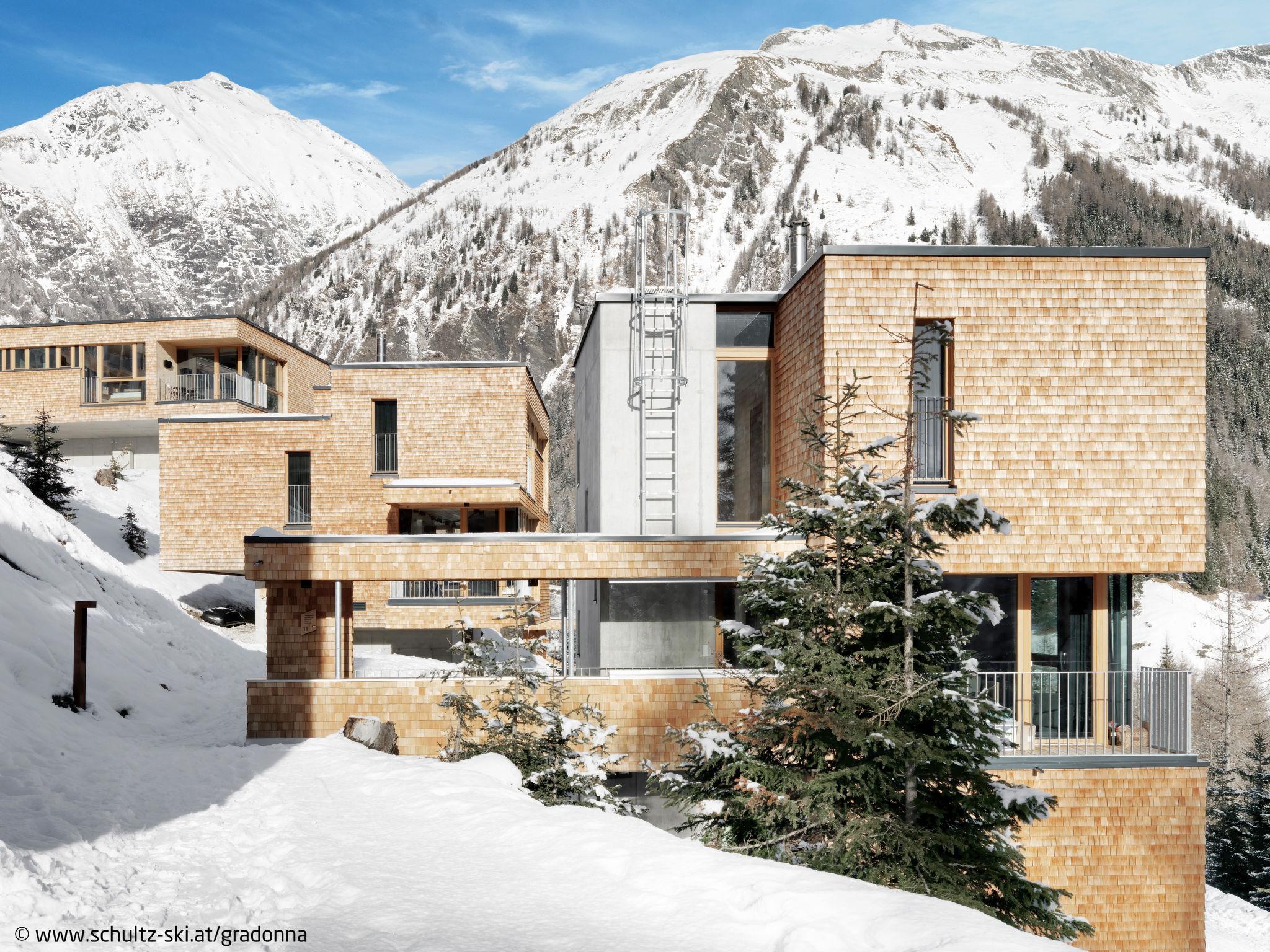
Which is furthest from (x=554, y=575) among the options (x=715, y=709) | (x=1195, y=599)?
(x=1195, y=599)

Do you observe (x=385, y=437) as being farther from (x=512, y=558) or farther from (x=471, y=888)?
(x=471, y=888)

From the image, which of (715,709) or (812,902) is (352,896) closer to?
(812,902)

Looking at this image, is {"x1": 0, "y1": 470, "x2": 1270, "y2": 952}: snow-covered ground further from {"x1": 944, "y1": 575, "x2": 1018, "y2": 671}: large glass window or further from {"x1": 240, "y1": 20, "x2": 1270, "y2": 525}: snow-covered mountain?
{"x1": 240, "y1": 20, "x2": 1270, "y2": 525}: snow-covered mountain

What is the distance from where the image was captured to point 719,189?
15538 centimetres

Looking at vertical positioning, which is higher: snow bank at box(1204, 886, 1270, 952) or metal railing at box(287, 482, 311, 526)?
metal railing at box(287, 482, 311, 526)

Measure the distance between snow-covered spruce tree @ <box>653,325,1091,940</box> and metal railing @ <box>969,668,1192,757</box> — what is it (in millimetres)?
3345

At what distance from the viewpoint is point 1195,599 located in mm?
57062

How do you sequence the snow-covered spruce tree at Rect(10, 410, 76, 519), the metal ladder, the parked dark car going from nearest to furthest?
the metal ladder, the snow-covered spruce tree at Rect(10, 410, 76, 519), the parked dark car

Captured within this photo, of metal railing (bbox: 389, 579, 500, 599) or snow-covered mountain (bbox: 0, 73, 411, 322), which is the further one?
snow-covered mountain (bbox: 0, 73, 411, 322)

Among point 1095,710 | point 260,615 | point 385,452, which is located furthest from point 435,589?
point 1095,710

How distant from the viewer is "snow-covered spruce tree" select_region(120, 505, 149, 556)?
87.0 ft

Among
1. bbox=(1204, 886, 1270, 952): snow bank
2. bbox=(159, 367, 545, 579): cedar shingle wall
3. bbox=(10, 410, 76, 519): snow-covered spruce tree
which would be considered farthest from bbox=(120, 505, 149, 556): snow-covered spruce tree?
Answer: bbox=(1204, 886, 1270, 952): snow bank

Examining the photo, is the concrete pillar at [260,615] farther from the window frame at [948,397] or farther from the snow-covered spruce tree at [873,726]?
the snow-covered spruce tree at [873,726]

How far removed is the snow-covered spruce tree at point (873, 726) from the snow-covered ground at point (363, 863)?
1319 mm
